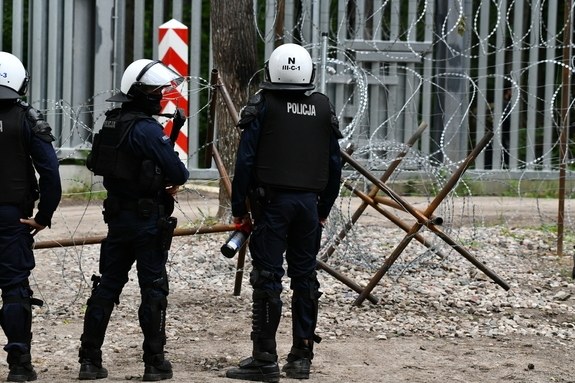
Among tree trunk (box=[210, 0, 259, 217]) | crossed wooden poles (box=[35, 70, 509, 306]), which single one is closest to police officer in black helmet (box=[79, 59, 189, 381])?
crossed wooden poles (box=[35, 70, 509, 306])

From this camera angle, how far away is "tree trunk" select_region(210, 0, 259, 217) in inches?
455

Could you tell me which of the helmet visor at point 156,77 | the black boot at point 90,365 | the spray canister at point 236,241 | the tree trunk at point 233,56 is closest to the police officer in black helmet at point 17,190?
the black boot at point 90,365

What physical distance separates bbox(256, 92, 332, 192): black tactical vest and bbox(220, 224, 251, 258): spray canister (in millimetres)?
435

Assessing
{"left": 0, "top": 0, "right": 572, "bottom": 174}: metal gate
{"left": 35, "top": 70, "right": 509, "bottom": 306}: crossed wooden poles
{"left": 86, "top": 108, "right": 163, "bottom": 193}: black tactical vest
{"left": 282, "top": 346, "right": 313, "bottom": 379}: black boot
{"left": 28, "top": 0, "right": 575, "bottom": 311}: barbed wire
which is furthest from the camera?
{"left": 0, "top": 0, "right": 572, "bottom": 174}: metal gate

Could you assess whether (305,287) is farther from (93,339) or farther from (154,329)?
(93,339)

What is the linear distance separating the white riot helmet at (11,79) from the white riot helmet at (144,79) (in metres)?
0.51

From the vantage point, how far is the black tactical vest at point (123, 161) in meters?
7.02

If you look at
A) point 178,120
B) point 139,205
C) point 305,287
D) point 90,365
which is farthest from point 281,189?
point 90,365

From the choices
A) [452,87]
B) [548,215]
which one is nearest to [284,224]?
[548,215]

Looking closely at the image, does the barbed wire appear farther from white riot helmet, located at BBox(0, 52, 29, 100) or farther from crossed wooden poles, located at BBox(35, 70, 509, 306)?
white riot helmet, located at BBox(0, 52, 29, 100)

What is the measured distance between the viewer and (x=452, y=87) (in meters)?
15.6

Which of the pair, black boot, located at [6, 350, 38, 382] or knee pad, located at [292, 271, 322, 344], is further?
knee pad, located at [292, 271, 322, 344]

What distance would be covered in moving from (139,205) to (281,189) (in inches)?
32.2

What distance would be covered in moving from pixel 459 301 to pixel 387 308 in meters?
0.63
